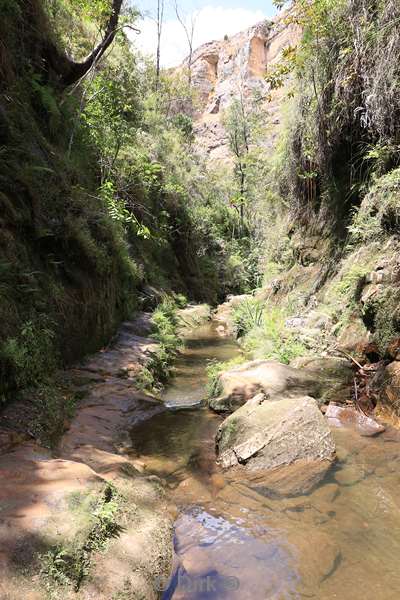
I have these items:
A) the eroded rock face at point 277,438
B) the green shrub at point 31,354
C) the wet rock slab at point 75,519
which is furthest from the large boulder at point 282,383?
the green shrub at point 31,354

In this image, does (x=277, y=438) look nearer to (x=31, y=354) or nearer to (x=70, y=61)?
(x=31, y=354)

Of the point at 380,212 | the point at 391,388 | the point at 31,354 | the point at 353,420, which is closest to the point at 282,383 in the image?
the point at 353,420

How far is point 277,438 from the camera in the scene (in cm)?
465

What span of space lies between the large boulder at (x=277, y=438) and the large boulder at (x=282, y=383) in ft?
2.85

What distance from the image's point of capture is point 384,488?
3791 millimetres

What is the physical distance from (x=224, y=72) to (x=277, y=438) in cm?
6156

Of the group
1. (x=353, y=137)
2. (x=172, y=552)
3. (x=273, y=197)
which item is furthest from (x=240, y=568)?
(x=273, y=197)

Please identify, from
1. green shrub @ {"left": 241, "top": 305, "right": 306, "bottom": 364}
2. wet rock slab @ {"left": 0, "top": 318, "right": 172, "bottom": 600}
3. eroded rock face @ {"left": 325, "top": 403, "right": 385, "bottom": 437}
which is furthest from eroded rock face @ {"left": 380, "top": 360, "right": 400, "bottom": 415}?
wet rock slab @ {"left": 0, "top": 318, "right": 172, "bottom": 600}

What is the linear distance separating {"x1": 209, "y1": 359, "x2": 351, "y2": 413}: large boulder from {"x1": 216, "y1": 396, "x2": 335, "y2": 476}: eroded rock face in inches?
33.6

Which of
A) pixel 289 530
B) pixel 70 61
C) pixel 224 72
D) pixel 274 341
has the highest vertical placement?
pixel 224 72

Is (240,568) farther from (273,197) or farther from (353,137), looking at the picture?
(273,197)

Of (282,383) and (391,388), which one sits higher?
(391,388)

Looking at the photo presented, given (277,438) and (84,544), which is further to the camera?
(277,438)

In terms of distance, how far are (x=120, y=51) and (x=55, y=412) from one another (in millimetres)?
19605
